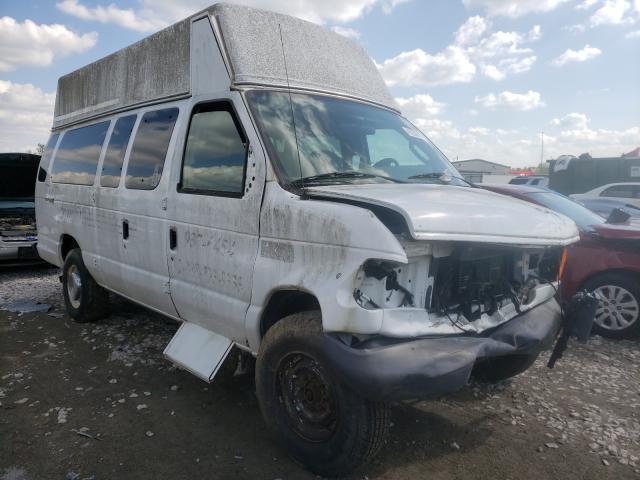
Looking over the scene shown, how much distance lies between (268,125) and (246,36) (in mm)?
774

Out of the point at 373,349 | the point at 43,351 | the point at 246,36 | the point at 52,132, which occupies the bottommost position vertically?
the point at 43,351

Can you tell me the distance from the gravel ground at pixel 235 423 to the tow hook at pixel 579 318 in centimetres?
61

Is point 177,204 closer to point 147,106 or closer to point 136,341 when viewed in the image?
point 147,106

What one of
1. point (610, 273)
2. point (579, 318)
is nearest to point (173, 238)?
point (579, 318)

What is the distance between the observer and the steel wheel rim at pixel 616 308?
5223 millimetres

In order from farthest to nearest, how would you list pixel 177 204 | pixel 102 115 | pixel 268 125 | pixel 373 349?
pixel 102 115
pixel 177 204
pixel 268 125
pixel 373 349

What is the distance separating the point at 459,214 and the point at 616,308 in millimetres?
3702

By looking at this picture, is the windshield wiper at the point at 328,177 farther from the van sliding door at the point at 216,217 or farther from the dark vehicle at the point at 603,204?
the dark vehicle at the point at 603,204

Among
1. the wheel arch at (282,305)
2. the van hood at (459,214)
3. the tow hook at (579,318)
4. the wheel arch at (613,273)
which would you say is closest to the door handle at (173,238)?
the wheel arch at (282,305)

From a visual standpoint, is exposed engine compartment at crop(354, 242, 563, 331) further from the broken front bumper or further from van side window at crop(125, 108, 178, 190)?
van side window at crop(125, 108, 178, 190)

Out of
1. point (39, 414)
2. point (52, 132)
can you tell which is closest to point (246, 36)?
point (39, 414)

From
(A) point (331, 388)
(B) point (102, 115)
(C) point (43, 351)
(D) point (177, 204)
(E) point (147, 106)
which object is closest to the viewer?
(A) point (331, 388)

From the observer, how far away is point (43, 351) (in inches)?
189

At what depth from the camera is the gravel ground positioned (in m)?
2.95
